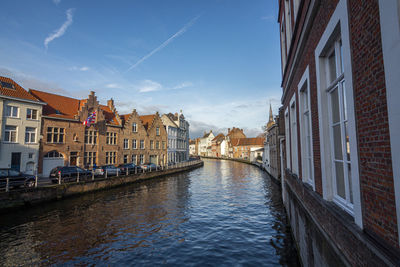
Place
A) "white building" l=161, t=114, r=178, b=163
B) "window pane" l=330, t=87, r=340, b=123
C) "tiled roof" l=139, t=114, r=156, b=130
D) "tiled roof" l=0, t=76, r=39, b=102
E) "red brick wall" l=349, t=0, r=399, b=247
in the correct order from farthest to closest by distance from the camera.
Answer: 1. "white building" l=161, t=114, r=178, b=163
2. "tiled roof" l=139, t=114, r=156, b=130
3. "tiled roof" l=0, t=76, r=39, b=102
4. "window pane" l=330, t=87, r=340, b=123
5. "red brick wall" l=349, t=0, r=399, b=247

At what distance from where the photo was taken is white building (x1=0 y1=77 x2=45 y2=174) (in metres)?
21.2

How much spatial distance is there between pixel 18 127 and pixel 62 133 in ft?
14.6

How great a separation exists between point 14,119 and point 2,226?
15.3m

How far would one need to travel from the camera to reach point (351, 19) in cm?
297

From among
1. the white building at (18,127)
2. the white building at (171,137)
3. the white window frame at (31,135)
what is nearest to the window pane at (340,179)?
the white building at (18,127)

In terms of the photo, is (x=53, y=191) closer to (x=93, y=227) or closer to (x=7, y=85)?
(x=93, y=227)

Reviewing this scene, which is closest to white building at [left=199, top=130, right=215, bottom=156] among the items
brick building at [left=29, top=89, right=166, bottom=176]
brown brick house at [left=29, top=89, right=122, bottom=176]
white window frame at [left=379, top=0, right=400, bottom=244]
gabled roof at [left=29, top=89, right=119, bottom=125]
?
brick building at [left=29, top=89, right=166, bottom=176]

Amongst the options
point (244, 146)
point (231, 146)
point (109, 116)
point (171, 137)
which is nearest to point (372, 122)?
point (109, 116)

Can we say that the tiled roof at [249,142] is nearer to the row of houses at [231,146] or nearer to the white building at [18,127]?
the row of houses at [231,146]

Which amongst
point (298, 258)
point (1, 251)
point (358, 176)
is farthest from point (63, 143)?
point (358, 176)

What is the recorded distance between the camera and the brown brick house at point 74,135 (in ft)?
80.9

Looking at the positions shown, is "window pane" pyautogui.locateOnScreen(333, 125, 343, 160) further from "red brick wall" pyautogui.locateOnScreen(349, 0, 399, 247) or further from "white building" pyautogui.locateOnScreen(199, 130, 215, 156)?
"white building" pyautogui.locateOnScreen(199, 130, 215, 156)

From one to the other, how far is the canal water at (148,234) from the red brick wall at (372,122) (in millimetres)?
6040

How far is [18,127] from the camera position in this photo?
2217 centimetres
